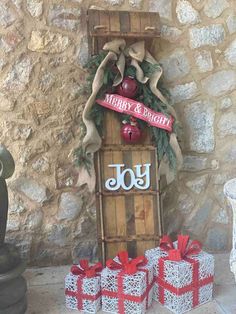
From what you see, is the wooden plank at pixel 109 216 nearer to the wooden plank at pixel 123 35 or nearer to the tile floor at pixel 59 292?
the tile floor at pixel 59 292

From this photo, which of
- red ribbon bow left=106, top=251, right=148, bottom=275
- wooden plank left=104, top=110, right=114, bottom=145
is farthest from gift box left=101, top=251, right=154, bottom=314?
wooden plank left=104, top=110, right=114, bottom=145

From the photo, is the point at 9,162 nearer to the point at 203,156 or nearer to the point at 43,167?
the point at 43,167

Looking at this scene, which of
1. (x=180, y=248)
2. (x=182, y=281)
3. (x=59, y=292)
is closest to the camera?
(x=182, y=281)

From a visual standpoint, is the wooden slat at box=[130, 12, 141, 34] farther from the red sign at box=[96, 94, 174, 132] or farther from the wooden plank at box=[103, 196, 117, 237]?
the wooden plank at box=[103, 196, 117, 237]

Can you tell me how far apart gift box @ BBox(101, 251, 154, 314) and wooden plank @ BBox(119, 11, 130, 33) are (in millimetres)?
1209

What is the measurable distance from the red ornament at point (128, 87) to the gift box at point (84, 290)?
95 cm

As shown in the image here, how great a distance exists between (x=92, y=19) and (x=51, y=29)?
0.79 feet

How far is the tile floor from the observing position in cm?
198

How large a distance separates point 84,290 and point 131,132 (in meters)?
0.87

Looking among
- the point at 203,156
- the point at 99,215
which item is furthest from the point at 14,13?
the point at 203,156

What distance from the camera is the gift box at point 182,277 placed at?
1.94m

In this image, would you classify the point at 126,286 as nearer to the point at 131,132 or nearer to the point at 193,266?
the point at 193,266

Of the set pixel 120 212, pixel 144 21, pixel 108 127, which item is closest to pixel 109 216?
pixel 120 212

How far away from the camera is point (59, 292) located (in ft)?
7.06
